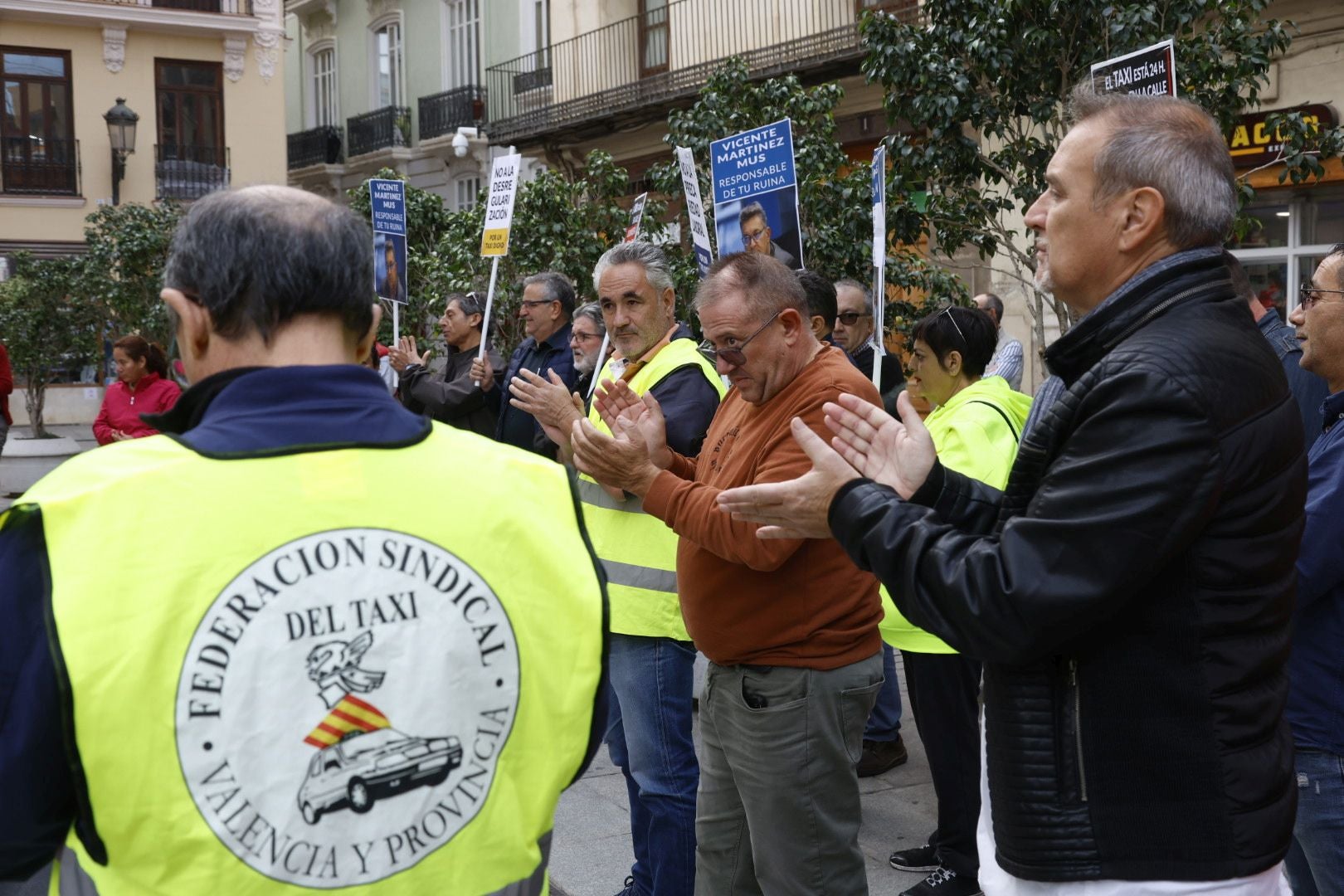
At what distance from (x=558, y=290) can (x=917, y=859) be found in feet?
11.6

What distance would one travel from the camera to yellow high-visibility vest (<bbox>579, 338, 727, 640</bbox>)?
Answer: 3975 millimetres

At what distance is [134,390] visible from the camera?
9.48 m

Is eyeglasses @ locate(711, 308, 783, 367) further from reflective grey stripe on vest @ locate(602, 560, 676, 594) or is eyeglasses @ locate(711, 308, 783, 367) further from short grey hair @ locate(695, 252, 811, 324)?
reflective grey stripe on vest @ locate(602, 560, 676, 594)

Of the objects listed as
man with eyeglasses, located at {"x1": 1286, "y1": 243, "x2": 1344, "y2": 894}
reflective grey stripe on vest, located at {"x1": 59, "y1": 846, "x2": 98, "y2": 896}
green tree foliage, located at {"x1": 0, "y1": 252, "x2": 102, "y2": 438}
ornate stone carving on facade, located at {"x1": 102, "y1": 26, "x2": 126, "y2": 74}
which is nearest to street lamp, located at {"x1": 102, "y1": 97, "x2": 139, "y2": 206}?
green tree foliage, located at {"x1": 0, "y1": 252, "x2": 102, "y2": 438}

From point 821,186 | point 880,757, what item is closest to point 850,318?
point 821,186

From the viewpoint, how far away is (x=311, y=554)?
164 centimetres

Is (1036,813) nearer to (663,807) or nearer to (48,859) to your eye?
(48,859)

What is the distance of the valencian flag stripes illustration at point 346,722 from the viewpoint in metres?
1.66

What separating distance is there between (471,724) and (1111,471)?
0.93 meters

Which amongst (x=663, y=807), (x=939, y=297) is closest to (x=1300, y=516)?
(x=663, y=807)

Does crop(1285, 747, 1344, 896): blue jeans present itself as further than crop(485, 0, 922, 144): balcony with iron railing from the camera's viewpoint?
No

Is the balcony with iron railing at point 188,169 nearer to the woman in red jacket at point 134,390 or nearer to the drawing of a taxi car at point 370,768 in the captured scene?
the woman in red jacket at point 134,390

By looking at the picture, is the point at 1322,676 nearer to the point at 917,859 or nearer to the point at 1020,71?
the point at 917,859

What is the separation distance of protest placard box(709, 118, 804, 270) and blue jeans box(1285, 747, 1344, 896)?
3.57m
